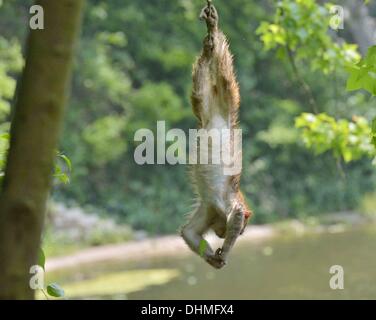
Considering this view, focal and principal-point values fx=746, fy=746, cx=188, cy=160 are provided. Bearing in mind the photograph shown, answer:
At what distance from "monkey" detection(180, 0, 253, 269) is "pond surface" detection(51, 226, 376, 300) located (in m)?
5.78

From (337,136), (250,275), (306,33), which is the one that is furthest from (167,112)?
(306,33)

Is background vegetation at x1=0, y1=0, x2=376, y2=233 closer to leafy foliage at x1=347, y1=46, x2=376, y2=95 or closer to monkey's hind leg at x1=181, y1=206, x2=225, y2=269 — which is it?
leafy foliage at x1=347, y1=46, x2=376, y2=95

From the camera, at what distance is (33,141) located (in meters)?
1.15

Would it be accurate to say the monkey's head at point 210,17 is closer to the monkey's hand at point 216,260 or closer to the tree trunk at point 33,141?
the monkey's hand at point 216,260

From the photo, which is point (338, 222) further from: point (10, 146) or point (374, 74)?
point (10, 146)

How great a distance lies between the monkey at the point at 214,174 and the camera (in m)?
1.85

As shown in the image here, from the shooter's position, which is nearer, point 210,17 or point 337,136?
point 210,17

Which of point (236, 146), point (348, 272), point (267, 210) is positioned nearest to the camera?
point (236, 146)

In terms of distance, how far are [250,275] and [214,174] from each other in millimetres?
7367

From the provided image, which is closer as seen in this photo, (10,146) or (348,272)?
(10,146)
